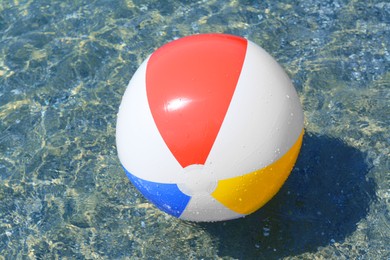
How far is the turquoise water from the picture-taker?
16.7ft

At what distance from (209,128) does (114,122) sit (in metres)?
2.03

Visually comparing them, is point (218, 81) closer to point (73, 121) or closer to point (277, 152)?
point (277, 152)

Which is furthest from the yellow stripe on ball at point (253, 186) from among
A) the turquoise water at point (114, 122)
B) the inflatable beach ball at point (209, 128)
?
the turquoise water at point (114, 122)

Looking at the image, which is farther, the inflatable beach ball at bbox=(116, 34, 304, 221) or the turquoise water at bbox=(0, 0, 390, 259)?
the turquoise water at bbox=(0, 0, 390, 259)

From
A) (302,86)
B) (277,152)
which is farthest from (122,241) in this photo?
(302,86)

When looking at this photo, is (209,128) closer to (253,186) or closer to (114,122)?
(253,186)

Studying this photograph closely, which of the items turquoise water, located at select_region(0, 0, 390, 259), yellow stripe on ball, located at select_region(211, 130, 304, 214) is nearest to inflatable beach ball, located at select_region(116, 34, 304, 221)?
yellow stripe on ball, located at select_region(211, 130, 304, 214)

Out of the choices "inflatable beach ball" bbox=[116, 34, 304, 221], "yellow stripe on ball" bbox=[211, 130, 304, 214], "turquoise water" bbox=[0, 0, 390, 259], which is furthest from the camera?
"turquoise water" bbox=[0, 0, 390, 259]

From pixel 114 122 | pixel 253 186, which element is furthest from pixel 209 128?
pixel 114 122

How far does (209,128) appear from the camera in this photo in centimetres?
406

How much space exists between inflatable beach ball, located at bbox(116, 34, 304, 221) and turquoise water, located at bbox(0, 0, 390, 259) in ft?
2.42

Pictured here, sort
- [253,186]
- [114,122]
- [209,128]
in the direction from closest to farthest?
[209,128] < [253,186] < [114,122]

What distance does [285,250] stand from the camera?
196 inches

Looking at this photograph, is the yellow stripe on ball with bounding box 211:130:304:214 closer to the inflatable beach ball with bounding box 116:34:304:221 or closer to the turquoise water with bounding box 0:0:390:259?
the inflatable beach ball with bounding box 116:34:304:221
